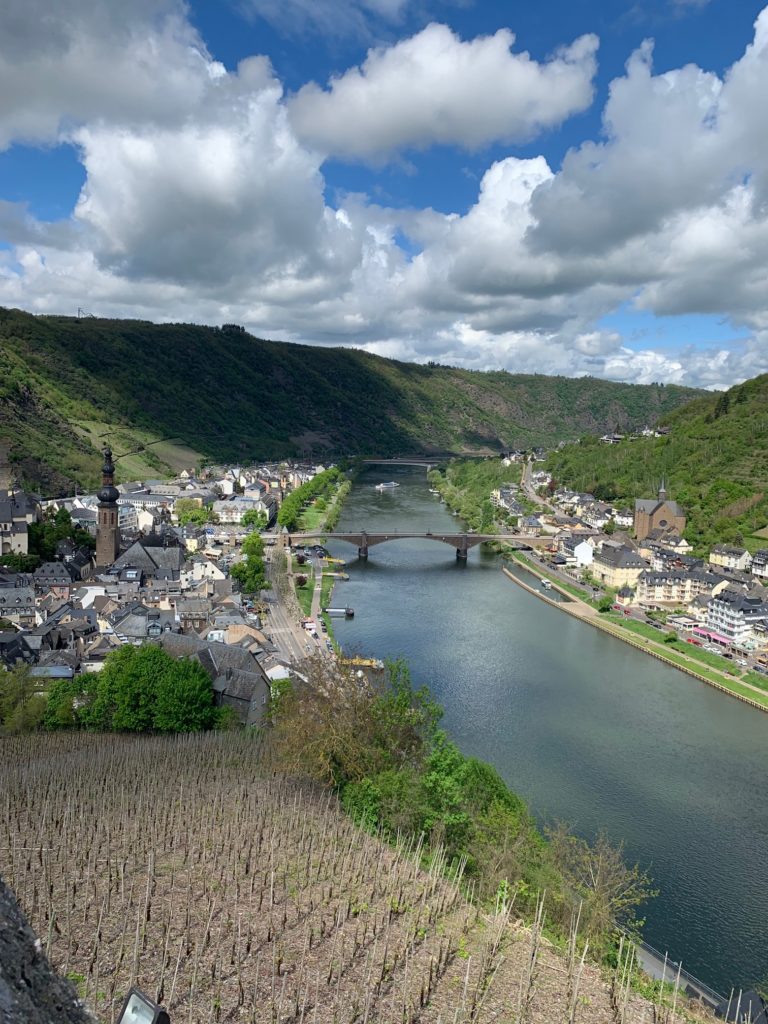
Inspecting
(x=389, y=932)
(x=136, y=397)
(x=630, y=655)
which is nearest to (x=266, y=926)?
(x=389, y=932)

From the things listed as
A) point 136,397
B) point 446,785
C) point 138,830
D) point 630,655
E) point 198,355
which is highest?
point 198,355

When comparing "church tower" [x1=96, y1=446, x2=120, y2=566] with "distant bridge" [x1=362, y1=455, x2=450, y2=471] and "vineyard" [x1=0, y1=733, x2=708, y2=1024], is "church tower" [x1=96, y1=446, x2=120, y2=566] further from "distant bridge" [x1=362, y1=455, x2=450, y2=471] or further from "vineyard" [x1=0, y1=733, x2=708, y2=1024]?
"distant bridge" [x1=362, y1=455, x2=450, y2=471]

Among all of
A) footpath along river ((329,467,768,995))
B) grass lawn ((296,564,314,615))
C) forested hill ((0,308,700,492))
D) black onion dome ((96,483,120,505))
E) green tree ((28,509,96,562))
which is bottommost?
footpath along river ((329,467,768,995))

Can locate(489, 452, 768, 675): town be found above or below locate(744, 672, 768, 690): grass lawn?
above

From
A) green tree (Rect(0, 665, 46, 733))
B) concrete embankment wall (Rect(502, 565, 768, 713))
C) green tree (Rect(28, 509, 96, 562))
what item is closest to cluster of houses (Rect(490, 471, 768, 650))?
concrete embankment wall (Rect(502, 565, 768, 713))

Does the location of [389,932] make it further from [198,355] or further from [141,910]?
[198,355]

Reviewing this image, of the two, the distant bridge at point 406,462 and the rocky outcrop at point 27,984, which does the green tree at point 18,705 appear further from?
the distant bridge at point 406,462

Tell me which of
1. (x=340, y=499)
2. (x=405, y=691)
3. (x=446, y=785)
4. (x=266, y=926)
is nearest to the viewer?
(x=266, y=926)
